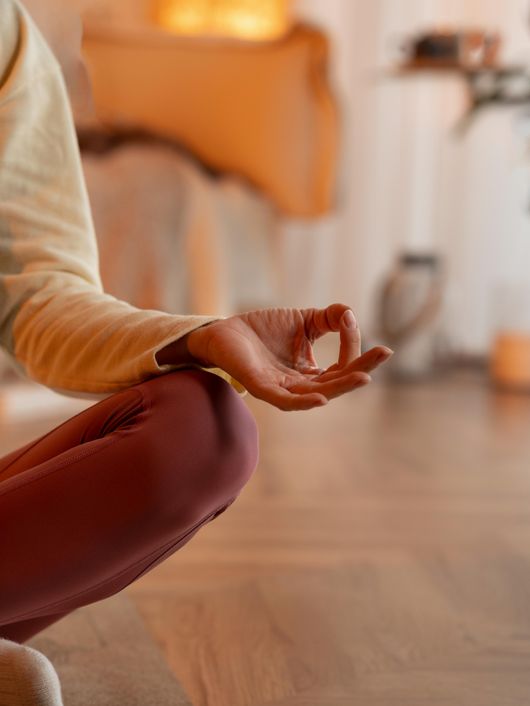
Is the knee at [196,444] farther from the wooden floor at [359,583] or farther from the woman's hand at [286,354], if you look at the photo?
the wooden floor at [359,583]

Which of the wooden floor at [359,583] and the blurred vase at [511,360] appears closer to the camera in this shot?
the wooden floor at [359,583]

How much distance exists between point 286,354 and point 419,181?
2.96 m

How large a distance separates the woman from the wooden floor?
0.85 feet

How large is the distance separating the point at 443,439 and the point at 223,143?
48.1 inches

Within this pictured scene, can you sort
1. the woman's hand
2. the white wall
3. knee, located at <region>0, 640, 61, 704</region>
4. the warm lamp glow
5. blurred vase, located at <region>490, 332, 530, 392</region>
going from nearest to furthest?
the woman's hand
knee, located at <region>0, 640, 61, 704</region>
blurred vase, located at <region>490, 332, 530, 392</region>
the white wall
the warm lamp glow

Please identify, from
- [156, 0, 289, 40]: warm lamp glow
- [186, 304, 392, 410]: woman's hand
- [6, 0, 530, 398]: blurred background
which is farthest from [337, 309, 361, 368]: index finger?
[156, 0, 289, 40]: warm lamp glow

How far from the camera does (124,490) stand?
0.81 metres

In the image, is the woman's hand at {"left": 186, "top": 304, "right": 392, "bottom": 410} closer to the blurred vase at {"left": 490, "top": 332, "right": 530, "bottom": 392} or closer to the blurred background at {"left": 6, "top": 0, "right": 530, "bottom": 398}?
the blurred background at {"left": 6, "top": 0, "right": 530, "bottom": 398}

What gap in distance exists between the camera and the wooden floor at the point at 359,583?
108 centimetres

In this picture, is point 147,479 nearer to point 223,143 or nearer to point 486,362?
point 223,143

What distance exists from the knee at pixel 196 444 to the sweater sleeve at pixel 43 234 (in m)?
0.09

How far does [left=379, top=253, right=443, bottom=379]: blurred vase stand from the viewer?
125 inches

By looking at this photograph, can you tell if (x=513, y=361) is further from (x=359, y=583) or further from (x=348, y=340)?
(x=348, y=340)

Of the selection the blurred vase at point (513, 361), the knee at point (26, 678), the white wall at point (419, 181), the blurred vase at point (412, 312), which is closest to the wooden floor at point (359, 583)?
the knee at point (26, 678)
